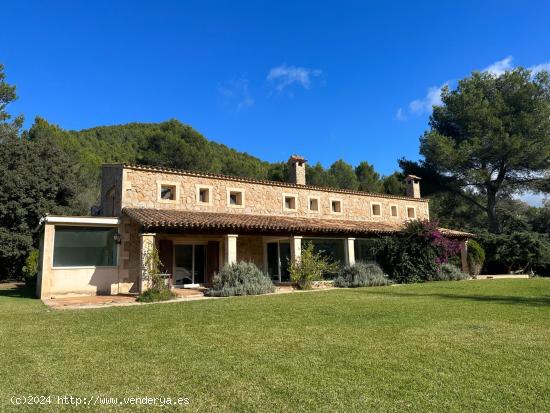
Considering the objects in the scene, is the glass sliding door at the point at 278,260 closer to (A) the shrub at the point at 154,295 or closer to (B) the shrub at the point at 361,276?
(B) the shrub at the point at 361,276

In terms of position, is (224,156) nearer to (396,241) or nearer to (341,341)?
(396,241)

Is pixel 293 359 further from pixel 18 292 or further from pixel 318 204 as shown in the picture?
pixel 318 204

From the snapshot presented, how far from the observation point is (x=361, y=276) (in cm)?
1725

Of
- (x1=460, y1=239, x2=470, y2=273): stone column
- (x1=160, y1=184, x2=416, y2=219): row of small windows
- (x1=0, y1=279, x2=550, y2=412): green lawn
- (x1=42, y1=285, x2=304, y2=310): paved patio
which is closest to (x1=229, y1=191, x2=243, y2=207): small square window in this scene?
(x1=160, y1=184, x2=416, y2=219): row of small windows

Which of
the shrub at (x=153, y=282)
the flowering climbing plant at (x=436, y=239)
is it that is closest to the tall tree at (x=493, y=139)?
the flowering climbing plant at (x=436, y=239)

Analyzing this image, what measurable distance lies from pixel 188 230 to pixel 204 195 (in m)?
3.89

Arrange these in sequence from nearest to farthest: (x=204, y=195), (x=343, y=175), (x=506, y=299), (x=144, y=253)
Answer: (x=506, y=299)
(x=144, y=253)
(x=204, y=195)
(x=343, y=175)

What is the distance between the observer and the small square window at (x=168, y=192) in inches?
708

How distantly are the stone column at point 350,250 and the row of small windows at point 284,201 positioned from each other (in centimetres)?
348

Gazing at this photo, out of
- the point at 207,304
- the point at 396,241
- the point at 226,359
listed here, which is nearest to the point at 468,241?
the point at 396,241

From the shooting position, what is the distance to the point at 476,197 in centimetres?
3438

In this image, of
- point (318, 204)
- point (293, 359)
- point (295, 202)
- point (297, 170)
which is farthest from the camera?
point (297, 170)

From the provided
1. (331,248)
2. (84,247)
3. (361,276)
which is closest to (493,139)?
(331,248)

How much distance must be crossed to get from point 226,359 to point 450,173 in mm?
30710
